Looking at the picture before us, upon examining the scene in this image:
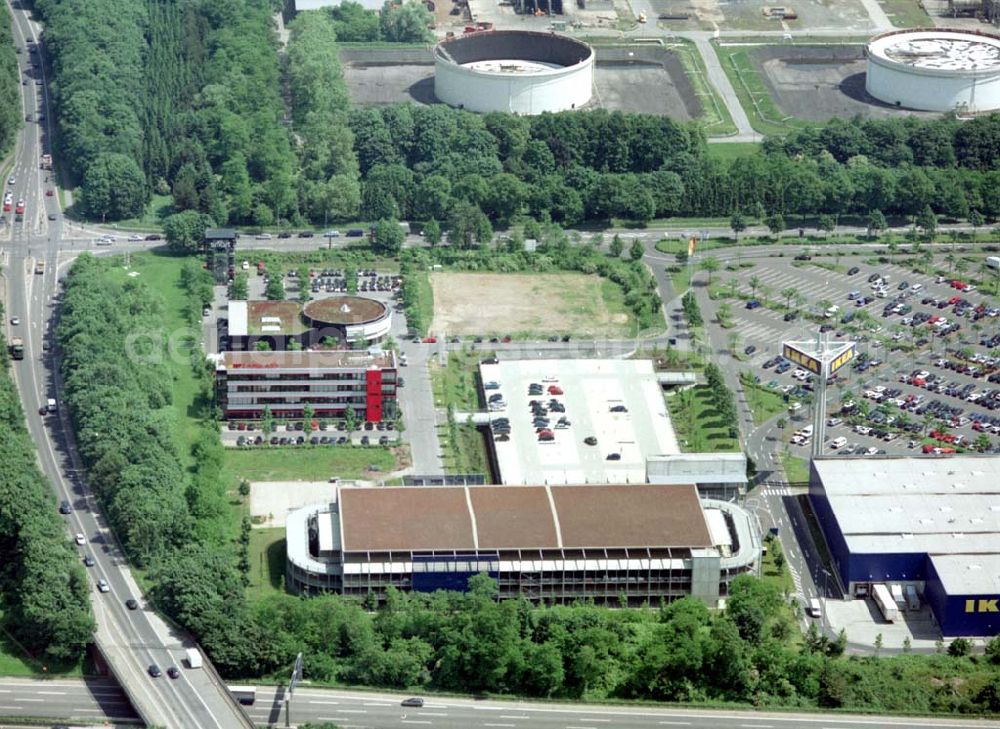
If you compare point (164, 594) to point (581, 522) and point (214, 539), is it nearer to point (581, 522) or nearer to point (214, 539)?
point (214, 539)

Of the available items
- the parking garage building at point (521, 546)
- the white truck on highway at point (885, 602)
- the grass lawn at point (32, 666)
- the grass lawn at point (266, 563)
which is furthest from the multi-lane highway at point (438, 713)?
the grass lawn at point (266, 563)

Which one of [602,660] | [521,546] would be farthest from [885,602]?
[521,546]

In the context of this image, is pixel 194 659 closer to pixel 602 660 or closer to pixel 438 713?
pixel 438 713

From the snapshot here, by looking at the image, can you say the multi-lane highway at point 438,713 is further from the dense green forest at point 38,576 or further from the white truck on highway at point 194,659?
the white truck on highway at point 194,659

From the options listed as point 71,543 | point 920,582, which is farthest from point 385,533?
point 920,582

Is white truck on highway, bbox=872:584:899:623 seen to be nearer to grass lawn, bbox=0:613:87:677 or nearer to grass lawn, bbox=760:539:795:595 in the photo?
grass lawn, bbox=760:539:795:595

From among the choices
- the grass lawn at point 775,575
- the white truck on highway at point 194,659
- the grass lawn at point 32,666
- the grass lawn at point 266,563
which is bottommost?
the grass lawn at point 775,575
